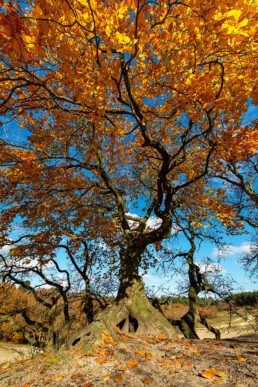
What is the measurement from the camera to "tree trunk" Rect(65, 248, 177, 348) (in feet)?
16.4

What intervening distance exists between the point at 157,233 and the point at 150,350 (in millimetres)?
3737

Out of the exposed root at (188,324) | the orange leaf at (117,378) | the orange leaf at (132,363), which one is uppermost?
the orange leaf at (132,363)

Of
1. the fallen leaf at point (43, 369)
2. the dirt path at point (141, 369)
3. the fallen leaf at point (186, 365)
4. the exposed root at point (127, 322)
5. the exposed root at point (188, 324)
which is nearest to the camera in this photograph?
the dirt path at point (141, 369)

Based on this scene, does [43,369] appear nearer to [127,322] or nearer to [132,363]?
[132,363]

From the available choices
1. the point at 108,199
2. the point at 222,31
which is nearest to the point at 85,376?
the point at 222,31

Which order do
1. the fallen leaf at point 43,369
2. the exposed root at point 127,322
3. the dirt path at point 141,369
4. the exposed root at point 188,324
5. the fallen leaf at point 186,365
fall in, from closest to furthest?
the dirt path at point 141,369 < the fallen leaf at point 186,365 < the fallen leaf at point 43,369 < the exposed root at point 127,322 < the exposed root at point 188,324

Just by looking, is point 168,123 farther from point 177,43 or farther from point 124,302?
point 124,302

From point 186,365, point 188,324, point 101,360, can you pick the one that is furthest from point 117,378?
point 188,324

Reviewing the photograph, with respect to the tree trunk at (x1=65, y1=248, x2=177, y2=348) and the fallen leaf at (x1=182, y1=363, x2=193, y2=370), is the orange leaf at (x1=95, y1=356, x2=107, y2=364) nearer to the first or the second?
the fallen leaf at (x1=182, y1=363, x2=193, y2=370)

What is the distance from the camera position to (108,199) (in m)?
10.4

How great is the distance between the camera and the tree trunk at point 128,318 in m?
4.99

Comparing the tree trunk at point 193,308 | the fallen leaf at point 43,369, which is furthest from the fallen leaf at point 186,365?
the tree trunk at point 193,308

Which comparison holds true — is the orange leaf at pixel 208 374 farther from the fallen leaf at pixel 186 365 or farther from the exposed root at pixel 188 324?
→ the exposed root at pixel 188 324

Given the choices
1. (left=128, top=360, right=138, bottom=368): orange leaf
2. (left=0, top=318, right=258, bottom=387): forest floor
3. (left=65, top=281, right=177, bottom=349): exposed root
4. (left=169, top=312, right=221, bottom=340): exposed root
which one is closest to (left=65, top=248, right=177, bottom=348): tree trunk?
(left=65, top=281, right=177, bottom=349): exposed root
